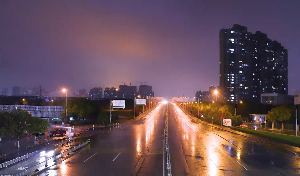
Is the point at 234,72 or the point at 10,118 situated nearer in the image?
the point at 10,118

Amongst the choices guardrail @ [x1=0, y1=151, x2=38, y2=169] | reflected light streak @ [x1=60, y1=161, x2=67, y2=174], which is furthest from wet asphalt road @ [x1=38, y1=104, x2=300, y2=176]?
guardrail @ [x1=0, y1=151, x2=38, y2=169]

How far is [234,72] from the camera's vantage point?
194000 mm

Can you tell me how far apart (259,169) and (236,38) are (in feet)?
620

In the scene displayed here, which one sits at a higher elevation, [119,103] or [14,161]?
[119,103]

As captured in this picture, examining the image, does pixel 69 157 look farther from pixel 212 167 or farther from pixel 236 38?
pixel 236 38

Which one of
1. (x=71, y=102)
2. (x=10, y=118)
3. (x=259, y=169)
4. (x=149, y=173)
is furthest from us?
(x=71, y=102)

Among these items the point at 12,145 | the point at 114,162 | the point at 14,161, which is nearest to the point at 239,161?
the point at 114,162

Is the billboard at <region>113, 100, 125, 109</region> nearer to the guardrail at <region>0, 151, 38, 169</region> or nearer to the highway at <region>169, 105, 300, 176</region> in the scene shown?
the highway at <region>169, 105, 300, 176</region>

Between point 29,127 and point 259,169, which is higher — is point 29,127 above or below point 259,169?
above

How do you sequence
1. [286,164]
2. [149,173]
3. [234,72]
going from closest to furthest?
[149,173] < [286,164] < [234,72]

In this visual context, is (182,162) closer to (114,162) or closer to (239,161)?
(239,161)

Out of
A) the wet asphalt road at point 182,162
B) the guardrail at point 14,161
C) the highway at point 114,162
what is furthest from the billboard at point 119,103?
the guardrail at point 14,161

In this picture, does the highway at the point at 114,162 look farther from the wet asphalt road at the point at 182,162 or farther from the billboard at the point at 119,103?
the billboard at the point at 119,103

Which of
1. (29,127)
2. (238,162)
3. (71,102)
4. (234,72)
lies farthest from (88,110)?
(234,72)
